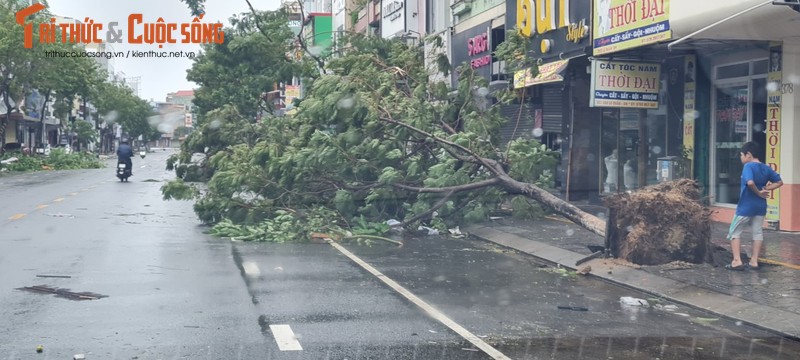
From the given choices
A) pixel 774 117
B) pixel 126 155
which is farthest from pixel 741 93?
pixel 126 155

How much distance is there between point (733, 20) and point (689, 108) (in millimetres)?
4944

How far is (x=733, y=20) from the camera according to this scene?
46.5 ft

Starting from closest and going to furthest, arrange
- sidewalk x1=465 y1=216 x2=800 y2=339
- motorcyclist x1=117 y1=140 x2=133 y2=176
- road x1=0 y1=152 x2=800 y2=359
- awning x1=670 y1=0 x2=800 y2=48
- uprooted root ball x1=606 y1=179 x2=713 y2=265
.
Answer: road x1=0 y1=152 x2=800 y2=359
sidewalk x1=465 y1=216 x2=800 y2=339
uprooted root ball x1=606 y1=179 x2=713 y2=265
awning x1=670 y1=0 x2=800 y2=48
motorcyclist x1=117 y1=140 x2=133 y2=176

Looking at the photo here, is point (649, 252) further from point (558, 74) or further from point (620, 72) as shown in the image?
point (558, 74)

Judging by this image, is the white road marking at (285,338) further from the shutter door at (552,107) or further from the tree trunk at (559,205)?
the shutter door at (552,107)

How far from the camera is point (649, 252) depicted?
41.3ft

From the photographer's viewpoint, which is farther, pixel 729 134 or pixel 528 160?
pixel 729 134

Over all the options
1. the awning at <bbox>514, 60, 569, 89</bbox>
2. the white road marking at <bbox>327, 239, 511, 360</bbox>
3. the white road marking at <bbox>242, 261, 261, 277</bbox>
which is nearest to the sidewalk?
the white road marking at <bbox>327, 239, 511, 360</bbox>

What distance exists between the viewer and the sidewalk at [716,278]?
9.67m

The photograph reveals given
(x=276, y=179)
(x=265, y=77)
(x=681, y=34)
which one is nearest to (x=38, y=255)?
(x=276, y=179)

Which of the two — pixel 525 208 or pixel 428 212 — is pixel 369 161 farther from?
pixel 525 208

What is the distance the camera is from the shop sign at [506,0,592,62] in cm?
2111

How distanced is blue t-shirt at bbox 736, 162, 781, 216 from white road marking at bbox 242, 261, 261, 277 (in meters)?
6.07

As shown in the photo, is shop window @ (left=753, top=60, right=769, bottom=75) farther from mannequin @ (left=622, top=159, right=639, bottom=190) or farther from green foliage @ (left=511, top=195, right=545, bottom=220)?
mannequin @ (left=622, top=159, right=639, bottom=190)
